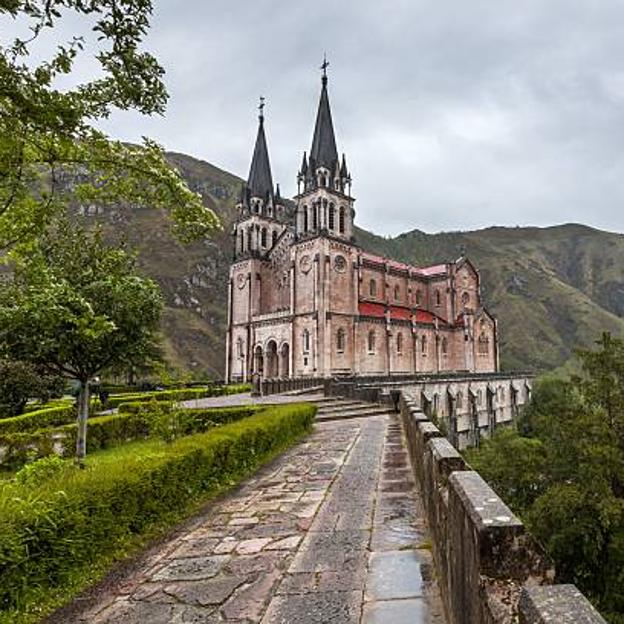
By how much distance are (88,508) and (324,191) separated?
40595 mm

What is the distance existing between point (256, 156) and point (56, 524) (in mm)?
51500

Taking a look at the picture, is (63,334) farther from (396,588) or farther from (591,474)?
(591,474)

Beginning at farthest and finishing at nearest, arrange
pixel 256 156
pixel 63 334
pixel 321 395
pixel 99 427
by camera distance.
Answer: pixel 256 156 → pixel 321 395 → pixel 99 427 → pixel 63 334

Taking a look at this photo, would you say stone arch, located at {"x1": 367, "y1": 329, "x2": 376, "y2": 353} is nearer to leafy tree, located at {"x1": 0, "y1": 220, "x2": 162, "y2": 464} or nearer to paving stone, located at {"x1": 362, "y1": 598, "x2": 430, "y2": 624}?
leafy tree, located at {"x1": 0, "y1": 220, "x2": 162, "y2": 464}

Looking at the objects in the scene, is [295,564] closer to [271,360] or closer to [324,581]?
[324,581]

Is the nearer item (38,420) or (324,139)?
(38,420)

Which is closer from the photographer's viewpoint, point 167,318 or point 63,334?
point 63,334

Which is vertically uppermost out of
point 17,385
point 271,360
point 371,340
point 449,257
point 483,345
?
point 449,257

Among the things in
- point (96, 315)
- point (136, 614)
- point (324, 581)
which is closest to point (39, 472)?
point (136, 614)

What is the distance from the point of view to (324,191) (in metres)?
43.2

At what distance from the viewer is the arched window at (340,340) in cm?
4175

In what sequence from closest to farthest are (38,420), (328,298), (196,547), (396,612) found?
1. (396,612)
2. (196,547)
3. (38,420)
4. (328,298)

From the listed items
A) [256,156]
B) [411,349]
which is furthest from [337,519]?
[256,156]

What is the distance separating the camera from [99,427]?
51.3 ft
